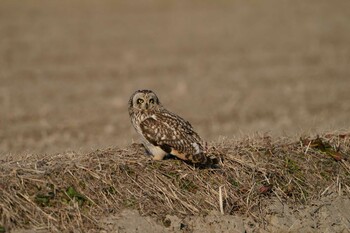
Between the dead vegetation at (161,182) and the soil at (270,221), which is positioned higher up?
the dead vegetation at (161,182)

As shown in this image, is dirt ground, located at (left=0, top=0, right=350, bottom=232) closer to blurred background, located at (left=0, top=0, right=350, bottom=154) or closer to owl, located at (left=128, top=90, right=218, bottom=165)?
blurred background, located at (left=0, top=0, right=350, bottom=154)

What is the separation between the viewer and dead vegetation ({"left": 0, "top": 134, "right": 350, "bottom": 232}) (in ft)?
21.7

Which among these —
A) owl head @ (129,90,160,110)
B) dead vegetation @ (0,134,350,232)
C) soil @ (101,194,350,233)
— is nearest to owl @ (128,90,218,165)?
owl head @ (129,90,160,110)

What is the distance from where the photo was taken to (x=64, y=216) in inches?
258

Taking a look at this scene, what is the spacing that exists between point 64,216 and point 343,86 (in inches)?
571

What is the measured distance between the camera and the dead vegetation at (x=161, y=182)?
6617 mm

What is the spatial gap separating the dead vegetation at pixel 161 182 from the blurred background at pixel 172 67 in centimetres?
106

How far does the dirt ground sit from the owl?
2.68 feet

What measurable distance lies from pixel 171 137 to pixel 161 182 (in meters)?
0.50

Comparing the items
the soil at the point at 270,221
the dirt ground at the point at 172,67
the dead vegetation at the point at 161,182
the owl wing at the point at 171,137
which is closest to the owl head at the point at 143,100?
the owl wing at the point at 171,137

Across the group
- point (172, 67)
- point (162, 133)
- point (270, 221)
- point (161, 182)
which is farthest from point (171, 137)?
point (172, 67)

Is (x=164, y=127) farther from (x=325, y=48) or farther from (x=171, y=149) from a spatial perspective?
(x=325, y=48)

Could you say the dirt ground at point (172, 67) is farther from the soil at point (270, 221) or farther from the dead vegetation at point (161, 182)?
the dead vegetation at point (161, 182)

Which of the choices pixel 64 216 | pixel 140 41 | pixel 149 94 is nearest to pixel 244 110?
pixel 149 94
